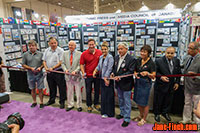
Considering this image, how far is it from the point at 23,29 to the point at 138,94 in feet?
15.3

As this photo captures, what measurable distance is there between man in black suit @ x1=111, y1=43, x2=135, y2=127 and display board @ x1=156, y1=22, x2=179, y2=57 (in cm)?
377

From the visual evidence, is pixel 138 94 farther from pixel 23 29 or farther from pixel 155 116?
pixel 23 29

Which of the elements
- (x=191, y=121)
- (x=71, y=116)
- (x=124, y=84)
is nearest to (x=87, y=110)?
(x=71, y=116)

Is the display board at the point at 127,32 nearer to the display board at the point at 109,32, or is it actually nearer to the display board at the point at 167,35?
the display board at the point at 109,32

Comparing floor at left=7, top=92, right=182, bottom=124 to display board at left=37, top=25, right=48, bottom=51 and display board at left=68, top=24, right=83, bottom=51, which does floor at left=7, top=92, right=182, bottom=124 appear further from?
display board at left=68, top=24, right=83, bottom=51

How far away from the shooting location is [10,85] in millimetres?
4645

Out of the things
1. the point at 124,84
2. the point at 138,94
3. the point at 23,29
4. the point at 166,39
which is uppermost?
the point at 23,29

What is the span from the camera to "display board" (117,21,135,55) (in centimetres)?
595

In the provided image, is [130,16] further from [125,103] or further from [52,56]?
[125,103]

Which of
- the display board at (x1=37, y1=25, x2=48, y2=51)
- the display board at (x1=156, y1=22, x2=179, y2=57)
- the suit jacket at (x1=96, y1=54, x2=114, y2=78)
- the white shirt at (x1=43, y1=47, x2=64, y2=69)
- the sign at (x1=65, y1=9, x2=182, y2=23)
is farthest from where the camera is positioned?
the display board at (x1=37, y1=25, x2=48, y2=51)

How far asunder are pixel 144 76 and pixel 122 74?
0.39 metres

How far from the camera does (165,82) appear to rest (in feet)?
8.70

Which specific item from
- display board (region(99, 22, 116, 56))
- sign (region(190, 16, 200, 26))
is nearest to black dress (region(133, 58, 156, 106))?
sign (region(190, 16, 200, 26))

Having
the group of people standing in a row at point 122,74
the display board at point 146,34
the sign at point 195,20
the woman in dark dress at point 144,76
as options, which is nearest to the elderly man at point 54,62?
the group of people standing in a row at point 122,74
